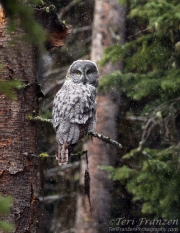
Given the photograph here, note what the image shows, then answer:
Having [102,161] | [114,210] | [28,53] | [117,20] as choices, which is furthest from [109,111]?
[28,53]

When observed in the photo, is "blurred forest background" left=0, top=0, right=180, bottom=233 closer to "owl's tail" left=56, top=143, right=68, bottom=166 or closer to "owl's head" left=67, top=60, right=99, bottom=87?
"owl's head" left=67, top=60, right=99, bottom=87

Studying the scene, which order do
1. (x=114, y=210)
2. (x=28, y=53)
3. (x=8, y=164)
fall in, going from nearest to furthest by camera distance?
(x=8, y=164), (x=28, y=53), (x=114, y=210)

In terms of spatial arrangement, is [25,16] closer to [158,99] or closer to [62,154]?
[62,154]

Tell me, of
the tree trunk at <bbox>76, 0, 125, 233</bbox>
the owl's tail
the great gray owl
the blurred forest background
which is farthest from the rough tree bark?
the tree trunk at <bbox>76, 0, 125, 233</bbox>

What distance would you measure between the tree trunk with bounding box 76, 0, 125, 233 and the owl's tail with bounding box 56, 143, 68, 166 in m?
3.74

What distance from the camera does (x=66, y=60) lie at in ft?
34.1

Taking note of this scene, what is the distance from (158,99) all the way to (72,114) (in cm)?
342

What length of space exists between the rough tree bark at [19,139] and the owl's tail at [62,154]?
336mm

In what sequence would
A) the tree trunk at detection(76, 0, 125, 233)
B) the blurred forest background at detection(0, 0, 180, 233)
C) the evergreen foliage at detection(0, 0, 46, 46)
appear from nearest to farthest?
the evergreen foliage at detection(0, 0, 46, 46) < the blurred forest background at detection(0, 0, 180, 233) < the tree trunk at detection(76, 0, 125, 233)

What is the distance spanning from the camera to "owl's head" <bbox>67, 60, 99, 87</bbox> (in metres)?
4.62

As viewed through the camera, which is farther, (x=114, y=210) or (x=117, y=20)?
(x=114, y=210)

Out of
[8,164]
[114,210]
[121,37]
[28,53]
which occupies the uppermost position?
[121,37]

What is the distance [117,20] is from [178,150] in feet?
9.00

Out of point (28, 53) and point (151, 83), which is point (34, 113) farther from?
point (151, 83)
